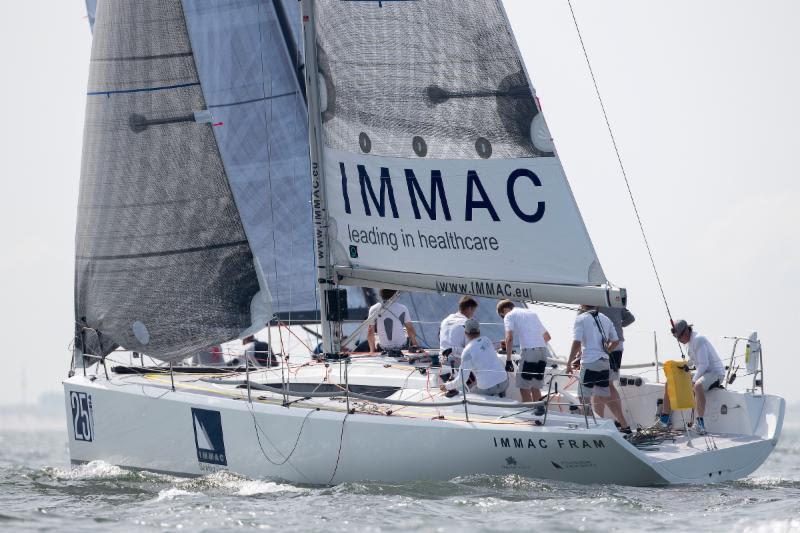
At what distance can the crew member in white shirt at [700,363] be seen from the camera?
1408cm

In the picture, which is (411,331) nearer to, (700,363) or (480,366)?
(480,366)

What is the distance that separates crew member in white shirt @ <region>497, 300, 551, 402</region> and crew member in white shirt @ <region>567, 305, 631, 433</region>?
38 cm

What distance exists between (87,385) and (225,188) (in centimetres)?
265

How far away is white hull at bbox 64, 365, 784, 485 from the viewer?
12711 mm

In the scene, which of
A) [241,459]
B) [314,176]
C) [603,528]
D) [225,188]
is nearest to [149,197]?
[225,188]

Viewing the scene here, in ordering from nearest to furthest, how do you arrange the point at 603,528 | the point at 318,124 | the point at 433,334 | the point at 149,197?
1. the point at 603,528
2. the point at 318,124
3. the point at 149,197
4. the point at 433,334

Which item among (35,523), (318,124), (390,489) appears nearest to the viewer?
(35,523)

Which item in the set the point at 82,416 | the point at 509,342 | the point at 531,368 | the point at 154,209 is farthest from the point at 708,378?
the point at 82,416

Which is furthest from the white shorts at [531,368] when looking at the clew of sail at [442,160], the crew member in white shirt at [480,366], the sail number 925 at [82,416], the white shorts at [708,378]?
the sail number 925 at [82,416]

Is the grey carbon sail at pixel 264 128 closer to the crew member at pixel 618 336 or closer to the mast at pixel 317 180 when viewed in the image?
the mast at pixel 317 180

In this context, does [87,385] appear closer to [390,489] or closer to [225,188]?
[225,188]

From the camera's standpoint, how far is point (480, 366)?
1377cm

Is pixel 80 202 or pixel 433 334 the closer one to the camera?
pixel 80 202

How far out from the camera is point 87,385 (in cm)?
1617
